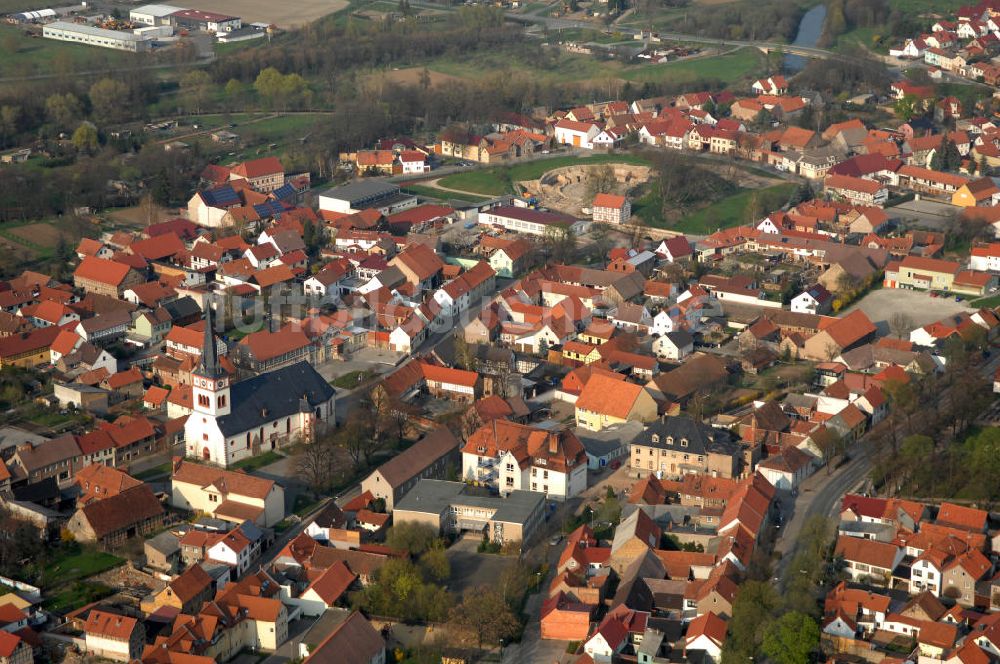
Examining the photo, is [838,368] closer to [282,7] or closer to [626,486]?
[626,486]

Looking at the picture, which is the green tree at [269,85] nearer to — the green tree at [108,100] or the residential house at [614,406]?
the green tree at [108,100]

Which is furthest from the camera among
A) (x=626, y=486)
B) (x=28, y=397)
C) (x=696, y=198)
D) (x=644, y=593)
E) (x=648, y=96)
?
(x=648, y=96)

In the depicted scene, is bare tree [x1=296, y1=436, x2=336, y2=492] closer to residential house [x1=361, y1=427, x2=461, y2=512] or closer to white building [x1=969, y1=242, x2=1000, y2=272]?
residential house [x1=361, y1=427, x2=461, y2=512]

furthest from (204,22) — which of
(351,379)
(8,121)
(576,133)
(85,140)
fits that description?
(351,379)

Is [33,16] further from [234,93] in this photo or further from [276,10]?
[234,93]

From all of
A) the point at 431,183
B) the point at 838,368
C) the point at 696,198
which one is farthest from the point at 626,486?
the point at 431,183

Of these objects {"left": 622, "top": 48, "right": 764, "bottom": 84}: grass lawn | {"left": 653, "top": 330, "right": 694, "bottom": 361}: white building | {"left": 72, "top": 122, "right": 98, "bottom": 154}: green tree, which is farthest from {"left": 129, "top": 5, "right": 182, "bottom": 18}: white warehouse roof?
{"left": 653, "top": 330, "right": 694, "bottom": 361}: white building
